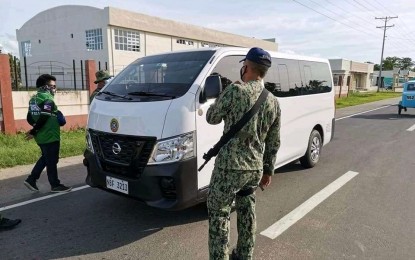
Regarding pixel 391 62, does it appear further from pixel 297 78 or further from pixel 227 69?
pixel 227 69

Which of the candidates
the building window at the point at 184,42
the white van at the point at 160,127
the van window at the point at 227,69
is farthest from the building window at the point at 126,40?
the van window at the point at 227,69

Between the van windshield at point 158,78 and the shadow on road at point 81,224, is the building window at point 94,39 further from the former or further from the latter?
the shadow on road at point 81,224

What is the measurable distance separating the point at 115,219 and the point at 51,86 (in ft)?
7.26

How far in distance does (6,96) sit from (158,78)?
6935 millimetres

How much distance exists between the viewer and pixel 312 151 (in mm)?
6500

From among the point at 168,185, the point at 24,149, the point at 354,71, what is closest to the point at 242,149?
the point at 168,185

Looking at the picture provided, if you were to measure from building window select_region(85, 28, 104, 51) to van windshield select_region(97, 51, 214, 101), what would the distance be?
2667 cm

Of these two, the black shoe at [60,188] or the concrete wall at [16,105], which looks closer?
the black shoe at [60,188]

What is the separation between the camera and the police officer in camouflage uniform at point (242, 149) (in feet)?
8.25

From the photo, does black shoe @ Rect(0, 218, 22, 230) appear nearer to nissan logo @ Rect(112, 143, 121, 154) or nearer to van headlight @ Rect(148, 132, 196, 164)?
nissan logo @ Rect(112, 143, 121, 154)

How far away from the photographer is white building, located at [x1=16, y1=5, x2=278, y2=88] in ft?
94.8

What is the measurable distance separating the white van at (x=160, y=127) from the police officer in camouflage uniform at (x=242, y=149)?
63 cm

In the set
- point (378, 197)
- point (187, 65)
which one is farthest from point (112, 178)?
point (378, 197)

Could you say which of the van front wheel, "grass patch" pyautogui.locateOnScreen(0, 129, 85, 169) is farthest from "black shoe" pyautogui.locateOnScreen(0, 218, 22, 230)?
the van front wheel
